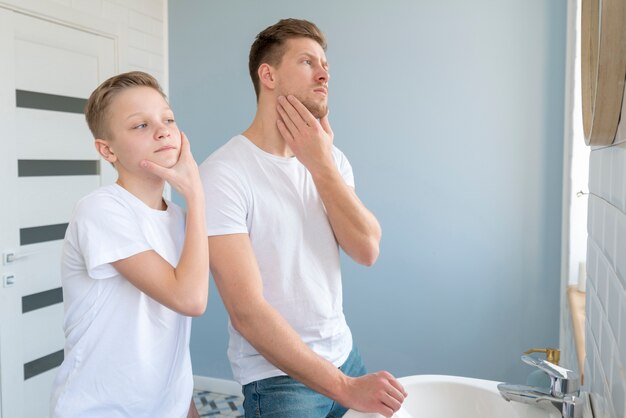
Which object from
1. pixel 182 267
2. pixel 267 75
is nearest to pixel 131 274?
pixel 182 267

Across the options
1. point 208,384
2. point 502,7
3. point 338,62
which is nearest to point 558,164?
point 502,7

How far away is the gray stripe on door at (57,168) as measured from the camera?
261cm

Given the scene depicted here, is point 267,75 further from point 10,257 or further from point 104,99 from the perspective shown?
point 10,257

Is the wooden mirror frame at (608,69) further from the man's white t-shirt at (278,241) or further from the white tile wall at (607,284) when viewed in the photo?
the man's white t-shirt at (278,241)

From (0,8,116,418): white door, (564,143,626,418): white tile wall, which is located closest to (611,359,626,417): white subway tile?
(564,143,626,418): white tile wall

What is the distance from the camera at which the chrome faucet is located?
2.88 feet

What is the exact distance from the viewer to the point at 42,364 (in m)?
2.73

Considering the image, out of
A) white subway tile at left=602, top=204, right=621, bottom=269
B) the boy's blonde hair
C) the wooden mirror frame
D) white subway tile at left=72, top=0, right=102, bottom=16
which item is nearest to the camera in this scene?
the wooden mirror frame

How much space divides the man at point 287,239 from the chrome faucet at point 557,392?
0.28 metres

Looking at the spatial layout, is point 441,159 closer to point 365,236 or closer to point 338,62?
point 338,62

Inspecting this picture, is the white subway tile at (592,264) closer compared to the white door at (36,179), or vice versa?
the white subway tile at (592,264)

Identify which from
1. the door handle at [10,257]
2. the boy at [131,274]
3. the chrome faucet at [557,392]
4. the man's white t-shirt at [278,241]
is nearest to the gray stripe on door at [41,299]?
the door handle at [10,257]

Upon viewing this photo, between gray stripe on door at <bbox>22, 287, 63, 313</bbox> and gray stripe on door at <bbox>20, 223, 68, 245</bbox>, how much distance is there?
24 cm

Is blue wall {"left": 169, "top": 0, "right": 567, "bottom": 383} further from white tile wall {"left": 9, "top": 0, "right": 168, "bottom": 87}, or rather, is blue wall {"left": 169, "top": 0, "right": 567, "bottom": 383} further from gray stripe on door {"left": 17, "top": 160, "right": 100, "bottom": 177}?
gray stripe on door {"left": 17, "top": 160, "right": 100, "bottom": 177}
